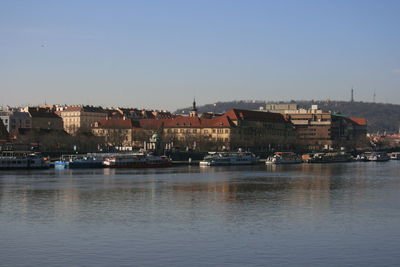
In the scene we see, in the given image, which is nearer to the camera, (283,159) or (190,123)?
(283,159)

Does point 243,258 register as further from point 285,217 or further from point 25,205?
point 25,205

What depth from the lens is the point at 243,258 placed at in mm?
23656

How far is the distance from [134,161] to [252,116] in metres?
68.5

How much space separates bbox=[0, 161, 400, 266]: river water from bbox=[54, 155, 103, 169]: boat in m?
28.9

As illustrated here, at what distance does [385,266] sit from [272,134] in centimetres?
13012

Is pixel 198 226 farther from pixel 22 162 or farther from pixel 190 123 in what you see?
pixel 190 123

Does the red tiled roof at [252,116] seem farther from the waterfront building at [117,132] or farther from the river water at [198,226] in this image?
the river water at [198,226]

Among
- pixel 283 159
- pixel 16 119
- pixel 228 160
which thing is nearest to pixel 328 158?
pixel 283 159

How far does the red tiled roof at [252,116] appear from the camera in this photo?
144 meters

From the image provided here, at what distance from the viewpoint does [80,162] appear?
79688mm

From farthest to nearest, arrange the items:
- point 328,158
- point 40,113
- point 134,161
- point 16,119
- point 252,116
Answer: point 252,116 < point 40,113 < point 16,119 < point 328,158 < point 134,161

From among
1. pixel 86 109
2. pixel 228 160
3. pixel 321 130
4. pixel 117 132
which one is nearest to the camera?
pixel 228 160

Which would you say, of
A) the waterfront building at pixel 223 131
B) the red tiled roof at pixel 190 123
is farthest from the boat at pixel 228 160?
the red tiled roof at pixel 190 123

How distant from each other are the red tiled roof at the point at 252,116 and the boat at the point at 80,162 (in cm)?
6255
